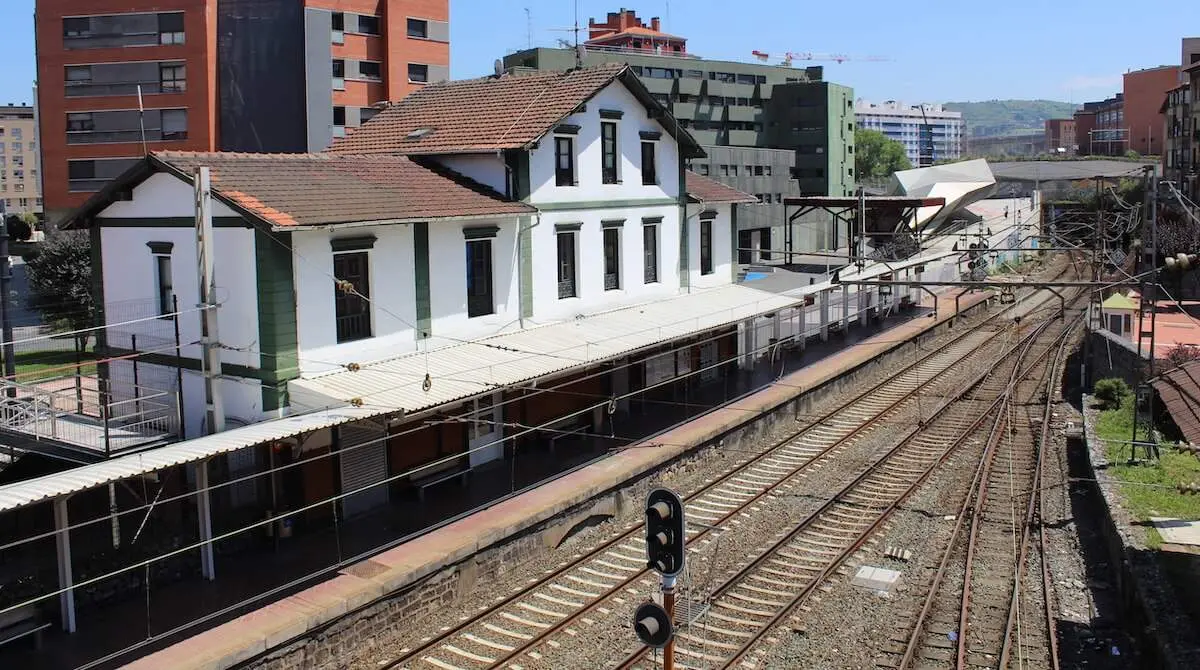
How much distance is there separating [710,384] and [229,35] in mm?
26267

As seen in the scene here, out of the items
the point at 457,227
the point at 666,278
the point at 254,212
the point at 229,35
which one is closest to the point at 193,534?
the point at 254,212

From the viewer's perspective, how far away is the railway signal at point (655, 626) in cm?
805

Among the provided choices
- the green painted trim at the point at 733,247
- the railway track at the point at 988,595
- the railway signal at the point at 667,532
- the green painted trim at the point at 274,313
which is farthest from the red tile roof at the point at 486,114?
the railway signal at the point at 667,532

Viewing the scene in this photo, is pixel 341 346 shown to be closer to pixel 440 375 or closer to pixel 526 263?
pixel 440 375

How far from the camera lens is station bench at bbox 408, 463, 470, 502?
58.2 ft

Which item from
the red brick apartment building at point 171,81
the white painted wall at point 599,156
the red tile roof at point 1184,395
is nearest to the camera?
the red tile roof at point 1184,395

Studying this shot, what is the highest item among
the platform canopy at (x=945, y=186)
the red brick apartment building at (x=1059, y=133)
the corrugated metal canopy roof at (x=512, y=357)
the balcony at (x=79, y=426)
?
the red brick apartment building at (x=1059, y=133)

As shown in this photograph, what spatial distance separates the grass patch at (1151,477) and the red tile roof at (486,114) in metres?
11.5

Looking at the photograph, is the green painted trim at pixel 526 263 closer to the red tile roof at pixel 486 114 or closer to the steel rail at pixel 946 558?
the red tile roof at pixel 486 114

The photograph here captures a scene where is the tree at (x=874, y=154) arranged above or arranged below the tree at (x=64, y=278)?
above

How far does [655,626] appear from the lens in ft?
26.6

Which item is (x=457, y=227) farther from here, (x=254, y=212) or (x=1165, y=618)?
(x=1165, y=618)

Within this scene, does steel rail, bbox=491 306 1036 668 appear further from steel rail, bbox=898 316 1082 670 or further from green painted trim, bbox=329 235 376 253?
green painted trim, bbox=329 235 376 253

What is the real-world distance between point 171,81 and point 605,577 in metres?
34.3
